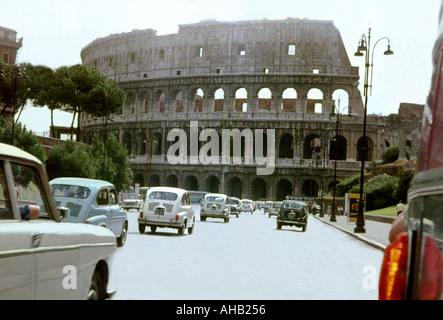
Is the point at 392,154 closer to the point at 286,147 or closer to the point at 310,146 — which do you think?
the point at 310,146

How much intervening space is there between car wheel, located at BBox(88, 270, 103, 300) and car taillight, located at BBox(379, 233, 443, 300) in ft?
10.0

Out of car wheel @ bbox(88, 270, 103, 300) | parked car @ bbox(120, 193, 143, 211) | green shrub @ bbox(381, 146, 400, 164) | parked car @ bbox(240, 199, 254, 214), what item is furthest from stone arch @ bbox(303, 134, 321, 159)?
car wheel @ bbox(88, 270, 103, 300)

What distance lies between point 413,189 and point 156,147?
8084cm

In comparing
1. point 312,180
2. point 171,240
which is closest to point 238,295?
point 171,240

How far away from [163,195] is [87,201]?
766cm

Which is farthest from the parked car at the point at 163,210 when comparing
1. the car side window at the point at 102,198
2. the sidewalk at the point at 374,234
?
the car side window at the point at 102,198

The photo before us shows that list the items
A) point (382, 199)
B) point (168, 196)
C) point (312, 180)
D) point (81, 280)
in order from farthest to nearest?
1. point (312, 180)
2. point (382, 199)
3. point (168, 196)
4. point (81, 280)

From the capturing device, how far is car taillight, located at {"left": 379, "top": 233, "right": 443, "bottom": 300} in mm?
1802

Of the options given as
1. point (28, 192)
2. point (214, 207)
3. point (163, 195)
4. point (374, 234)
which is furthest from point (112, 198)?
point (214, 207)

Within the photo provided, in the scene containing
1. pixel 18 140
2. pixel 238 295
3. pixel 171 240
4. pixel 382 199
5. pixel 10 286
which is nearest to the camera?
pixel 10 286

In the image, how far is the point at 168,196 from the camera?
20984 millimetres

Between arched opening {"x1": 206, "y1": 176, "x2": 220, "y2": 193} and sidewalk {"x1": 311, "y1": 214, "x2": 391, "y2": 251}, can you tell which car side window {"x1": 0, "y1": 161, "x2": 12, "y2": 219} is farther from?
arched opening {"x1": 206, "y1": 176, "x2": 220, "y2": 193}

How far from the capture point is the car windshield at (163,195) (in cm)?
2089
